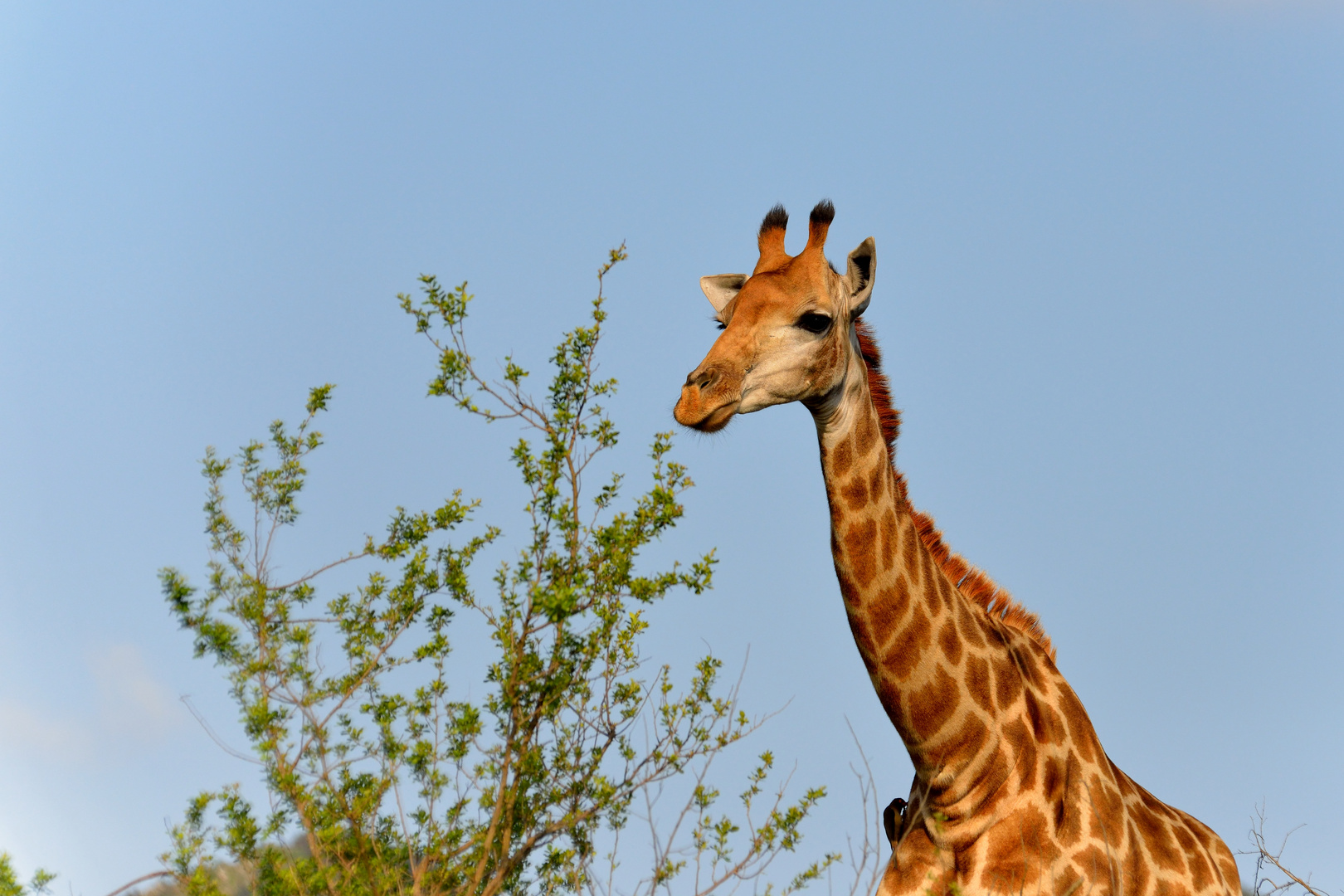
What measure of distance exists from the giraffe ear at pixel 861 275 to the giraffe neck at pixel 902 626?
20.2 inches

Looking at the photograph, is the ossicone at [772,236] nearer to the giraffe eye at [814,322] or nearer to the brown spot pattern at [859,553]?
the giraffe eye at [814,322]

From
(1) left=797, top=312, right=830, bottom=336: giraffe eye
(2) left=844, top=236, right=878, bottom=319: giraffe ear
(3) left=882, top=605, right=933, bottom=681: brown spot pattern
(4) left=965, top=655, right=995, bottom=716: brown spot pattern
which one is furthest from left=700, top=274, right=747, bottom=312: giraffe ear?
(4) left=965, top=655, right=995, bottom=716: brown spot pattern

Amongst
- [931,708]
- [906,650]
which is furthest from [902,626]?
[931,708]

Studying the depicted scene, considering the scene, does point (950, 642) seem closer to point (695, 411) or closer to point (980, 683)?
point (980, 683)

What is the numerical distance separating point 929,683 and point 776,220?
8.66 ft

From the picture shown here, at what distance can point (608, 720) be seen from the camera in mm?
7703

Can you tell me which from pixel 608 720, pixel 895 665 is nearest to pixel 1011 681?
pixel 895 665

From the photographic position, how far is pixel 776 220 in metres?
6.76

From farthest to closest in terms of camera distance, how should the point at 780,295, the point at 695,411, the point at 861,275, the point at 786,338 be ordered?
the point at 861,275 → the point at 780,295 → the point at 786,338 → the point at 695,411

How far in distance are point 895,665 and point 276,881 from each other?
3411 mm

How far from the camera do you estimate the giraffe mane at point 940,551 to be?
646cm

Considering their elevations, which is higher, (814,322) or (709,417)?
(814,322)

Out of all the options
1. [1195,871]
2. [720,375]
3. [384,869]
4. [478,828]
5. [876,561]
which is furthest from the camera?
[478,828]

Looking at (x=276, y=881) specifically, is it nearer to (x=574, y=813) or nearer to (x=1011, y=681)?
(x=574, y=813)
